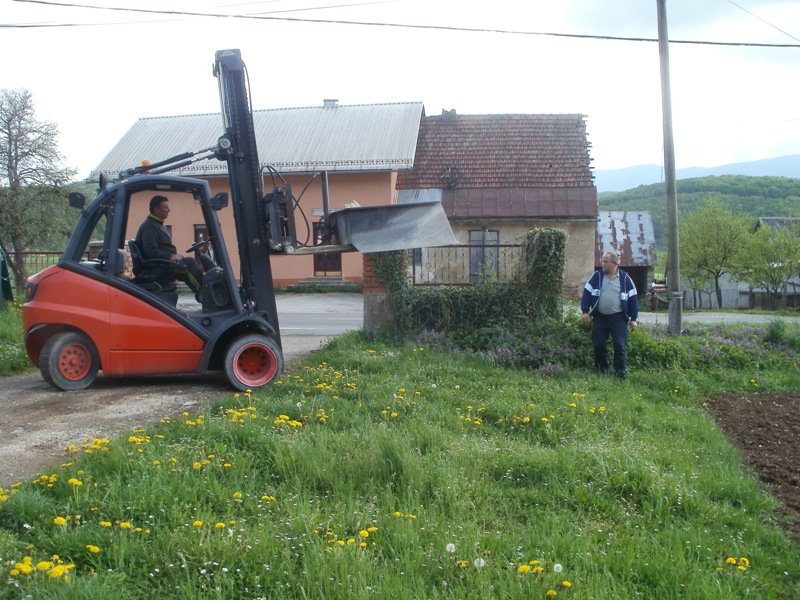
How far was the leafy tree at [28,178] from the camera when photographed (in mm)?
26594

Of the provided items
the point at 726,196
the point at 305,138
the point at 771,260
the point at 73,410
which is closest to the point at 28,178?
the point at 305,138

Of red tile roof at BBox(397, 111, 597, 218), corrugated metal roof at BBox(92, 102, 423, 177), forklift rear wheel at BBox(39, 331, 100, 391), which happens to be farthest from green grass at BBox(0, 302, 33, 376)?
red tile roof at BBox(397, 111, 597, 218)

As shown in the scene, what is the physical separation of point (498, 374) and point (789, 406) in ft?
10.9

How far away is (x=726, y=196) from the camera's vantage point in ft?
286

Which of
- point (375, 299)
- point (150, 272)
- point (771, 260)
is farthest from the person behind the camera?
point (771, 260)

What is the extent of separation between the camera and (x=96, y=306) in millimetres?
8508

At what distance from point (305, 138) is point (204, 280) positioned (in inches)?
950

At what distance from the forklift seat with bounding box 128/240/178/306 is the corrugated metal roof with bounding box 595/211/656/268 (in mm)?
30773

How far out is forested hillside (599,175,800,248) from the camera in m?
81.4

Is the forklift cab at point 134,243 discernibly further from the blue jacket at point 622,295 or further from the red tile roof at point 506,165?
the red tile roof at point 506,165

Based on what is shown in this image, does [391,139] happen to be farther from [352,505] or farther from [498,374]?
[352,505]

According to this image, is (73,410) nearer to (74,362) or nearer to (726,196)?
(74,362)

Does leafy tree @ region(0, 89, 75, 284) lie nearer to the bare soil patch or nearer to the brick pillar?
the brick pillar

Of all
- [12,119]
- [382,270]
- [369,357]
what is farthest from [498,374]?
[12,119]
